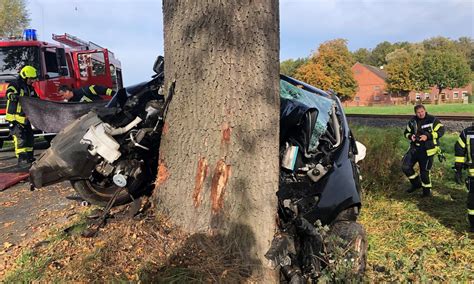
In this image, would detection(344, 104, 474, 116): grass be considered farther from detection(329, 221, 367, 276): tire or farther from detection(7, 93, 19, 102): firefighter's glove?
detection(329, 221, 367, 276): tire

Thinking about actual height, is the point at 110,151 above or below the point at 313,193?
above

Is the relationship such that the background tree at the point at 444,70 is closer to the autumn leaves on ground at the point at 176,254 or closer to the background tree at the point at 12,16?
the background tree at the point at 12,16

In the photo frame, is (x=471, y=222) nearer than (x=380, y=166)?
Yes

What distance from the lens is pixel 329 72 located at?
56938 millimetres

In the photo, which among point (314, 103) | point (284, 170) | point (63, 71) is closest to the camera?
point (284, 170)

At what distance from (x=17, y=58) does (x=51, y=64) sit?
73 centimetres

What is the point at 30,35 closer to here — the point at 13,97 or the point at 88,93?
the point at 13,97

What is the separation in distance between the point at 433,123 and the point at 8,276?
18.9 feet

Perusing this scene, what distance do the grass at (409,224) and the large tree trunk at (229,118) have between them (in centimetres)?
106

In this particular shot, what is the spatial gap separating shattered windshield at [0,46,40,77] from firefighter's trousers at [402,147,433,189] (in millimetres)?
8250

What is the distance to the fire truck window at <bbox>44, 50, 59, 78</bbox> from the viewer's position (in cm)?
1009

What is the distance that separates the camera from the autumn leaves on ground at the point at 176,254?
2580 mm

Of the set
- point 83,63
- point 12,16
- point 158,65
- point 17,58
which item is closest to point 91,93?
point 17,58

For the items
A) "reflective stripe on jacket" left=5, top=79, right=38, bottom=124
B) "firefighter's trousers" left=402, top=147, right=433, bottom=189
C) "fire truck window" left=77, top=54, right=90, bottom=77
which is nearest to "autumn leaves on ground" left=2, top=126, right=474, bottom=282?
"firefighter's trousers" left=402, top=147, right=433, bottom=189
